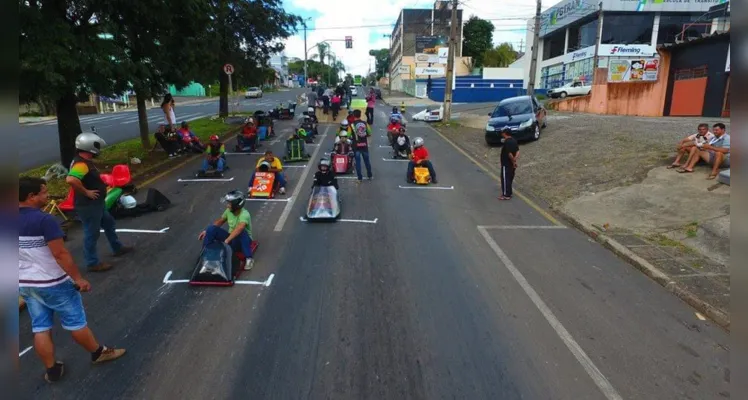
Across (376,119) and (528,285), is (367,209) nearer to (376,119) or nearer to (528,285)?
(528,285)

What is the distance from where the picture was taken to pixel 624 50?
1487 inches

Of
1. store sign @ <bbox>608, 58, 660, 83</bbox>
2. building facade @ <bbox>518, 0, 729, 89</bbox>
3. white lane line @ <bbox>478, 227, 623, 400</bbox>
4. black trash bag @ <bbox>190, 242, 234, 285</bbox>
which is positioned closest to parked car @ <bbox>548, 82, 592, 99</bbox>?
building facade @ <bbox>518, 0, 729, 89</bbox>

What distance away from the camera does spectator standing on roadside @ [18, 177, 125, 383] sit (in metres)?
3.74

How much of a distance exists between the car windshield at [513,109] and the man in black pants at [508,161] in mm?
8636

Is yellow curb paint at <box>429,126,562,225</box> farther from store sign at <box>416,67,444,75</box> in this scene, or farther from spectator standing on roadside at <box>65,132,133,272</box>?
store sign at <box>416,67,444,75</box>

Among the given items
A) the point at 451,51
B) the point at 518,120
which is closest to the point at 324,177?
the point at 518,120

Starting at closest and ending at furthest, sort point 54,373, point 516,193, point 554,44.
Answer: point 54,373, point 516,193, point 554,44

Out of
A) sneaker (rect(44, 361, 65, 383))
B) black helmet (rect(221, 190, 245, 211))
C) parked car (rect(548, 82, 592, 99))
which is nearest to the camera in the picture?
sneaker (rect(44, 361, 65, 383))

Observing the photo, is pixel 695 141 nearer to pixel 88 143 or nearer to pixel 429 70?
pixel 88 143

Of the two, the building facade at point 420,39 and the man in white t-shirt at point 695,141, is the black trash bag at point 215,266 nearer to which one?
the man in white t-shirt at point 695,141

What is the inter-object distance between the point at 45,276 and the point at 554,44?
53.4m

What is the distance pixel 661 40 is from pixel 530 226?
128 feet

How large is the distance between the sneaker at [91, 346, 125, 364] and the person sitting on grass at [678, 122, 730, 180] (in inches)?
451

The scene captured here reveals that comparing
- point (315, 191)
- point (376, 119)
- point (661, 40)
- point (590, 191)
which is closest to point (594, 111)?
point (376, 119)
